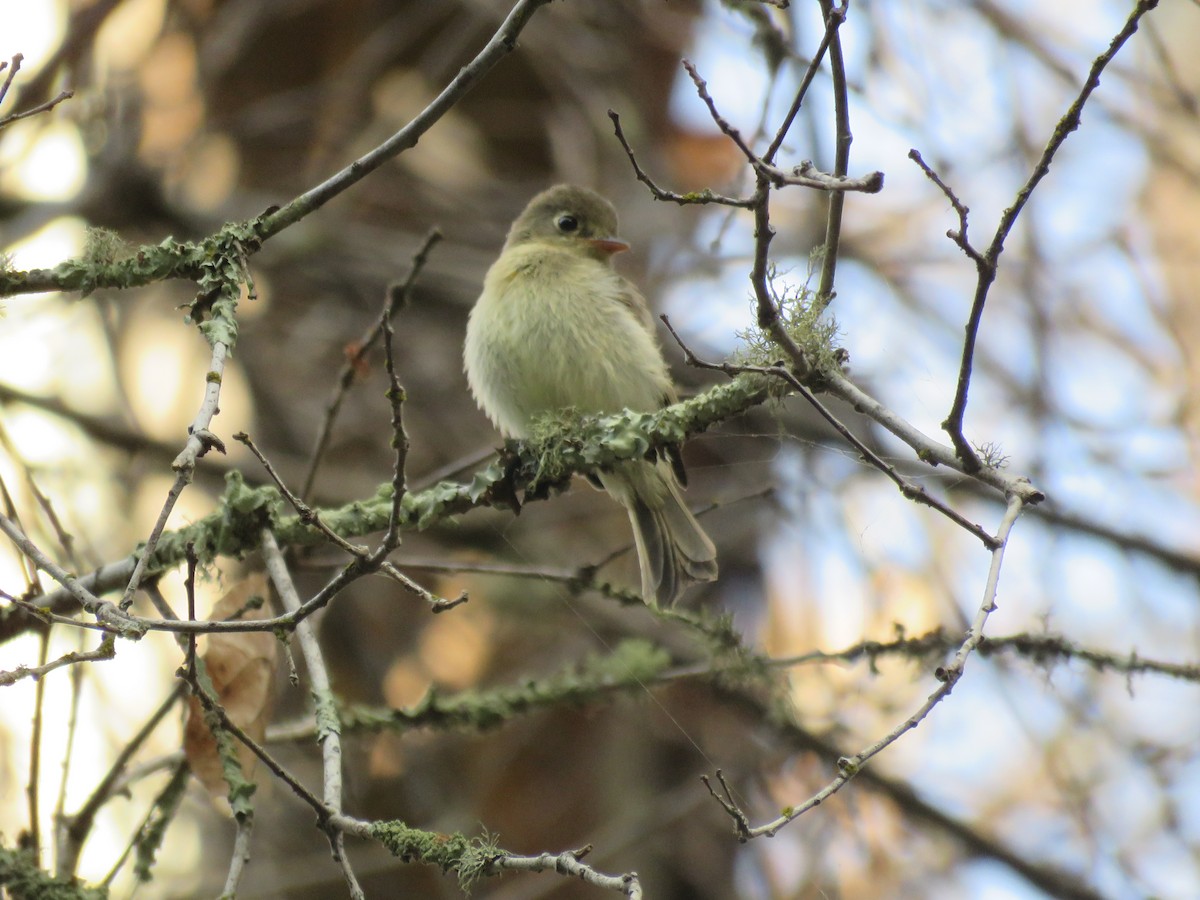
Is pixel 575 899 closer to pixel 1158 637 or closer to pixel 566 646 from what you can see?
pixel 566 646

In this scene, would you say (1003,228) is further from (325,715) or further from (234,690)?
(234,690)

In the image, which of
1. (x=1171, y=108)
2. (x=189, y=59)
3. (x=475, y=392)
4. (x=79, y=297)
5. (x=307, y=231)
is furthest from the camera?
(x=189, y=59)

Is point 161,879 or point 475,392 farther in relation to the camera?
point 161,879

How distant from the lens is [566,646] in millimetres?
6953

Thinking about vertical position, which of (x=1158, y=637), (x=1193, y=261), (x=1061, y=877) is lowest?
(x=1061, y=877)

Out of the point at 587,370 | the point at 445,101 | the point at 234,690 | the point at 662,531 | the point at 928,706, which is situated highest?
the point at 587,370

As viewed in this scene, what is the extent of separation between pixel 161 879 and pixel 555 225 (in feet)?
11.8

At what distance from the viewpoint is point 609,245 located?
527 cm

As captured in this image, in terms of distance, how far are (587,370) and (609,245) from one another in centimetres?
96

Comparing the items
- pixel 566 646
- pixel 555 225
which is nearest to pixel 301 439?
pixel 566 646

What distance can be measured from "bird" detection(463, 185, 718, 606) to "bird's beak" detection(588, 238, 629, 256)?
0.34 metres

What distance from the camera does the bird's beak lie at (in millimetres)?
5262

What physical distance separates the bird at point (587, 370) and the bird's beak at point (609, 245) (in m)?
0.34

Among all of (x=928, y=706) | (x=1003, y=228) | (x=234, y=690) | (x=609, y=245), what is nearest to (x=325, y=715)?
(x=234, y=690)
